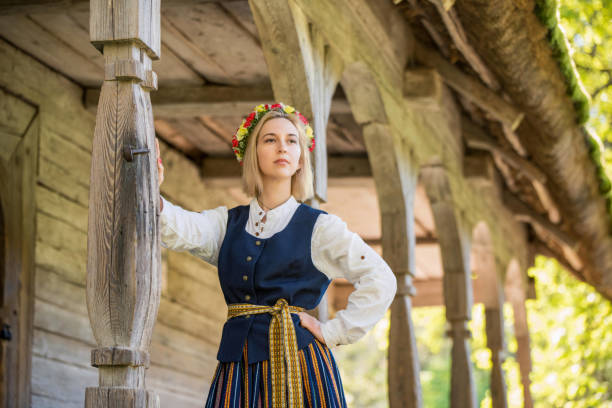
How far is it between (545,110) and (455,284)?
1647 millimetres

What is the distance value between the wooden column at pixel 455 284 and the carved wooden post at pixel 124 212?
162 inches

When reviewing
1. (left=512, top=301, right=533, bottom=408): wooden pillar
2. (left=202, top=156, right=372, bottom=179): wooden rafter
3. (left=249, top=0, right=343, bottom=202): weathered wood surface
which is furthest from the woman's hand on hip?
(left=512, top=301, right=533, bottom=408): wooden pillar

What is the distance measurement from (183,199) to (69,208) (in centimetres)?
149

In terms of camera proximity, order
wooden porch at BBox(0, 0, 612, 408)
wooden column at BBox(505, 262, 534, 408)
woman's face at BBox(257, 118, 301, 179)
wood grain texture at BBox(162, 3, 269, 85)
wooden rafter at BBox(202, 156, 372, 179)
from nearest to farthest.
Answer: wooden porch at BBox(0, 0, 612, 408) < woman's face at BBox(257, 118, 301, 179) < wood grain texture at BBox(162, 3, 269, 85) < wooden rafter at BBox(202, 156, 372, 179) < wooden column at BBox(505, 262, 534, 408)

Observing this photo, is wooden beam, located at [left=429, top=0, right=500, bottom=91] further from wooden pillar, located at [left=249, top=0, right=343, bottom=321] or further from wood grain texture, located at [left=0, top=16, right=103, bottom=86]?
wood grain texture, located at [left=0, top=16, right=103, bottom=86]

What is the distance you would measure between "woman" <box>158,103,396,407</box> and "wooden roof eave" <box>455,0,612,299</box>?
2.17 meters

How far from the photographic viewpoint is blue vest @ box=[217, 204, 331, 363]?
2486 millimetres

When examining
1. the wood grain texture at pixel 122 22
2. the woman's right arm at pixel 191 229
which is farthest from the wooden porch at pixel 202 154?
the woman's right arm at pixel 191 229

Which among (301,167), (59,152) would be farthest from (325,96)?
(59,152)

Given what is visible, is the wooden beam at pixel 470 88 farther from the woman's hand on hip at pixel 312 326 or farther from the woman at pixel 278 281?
the woman's hand on hip at pixel 312 326

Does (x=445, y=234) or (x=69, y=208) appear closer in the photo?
(x=69, y=208)

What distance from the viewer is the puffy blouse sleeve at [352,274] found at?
2.51 m

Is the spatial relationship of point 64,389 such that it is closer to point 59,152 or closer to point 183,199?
point 59,152

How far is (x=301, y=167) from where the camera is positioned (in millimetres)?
2781
